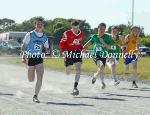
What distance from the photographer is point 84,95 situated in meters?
14.4

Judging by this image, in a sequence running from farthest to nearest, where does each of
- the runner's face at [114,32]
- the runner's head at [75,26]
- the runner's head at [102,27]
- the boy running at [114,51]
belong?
the runner's face at [114,32], the boy running at [114,51], the runner's head at [102,27], the runner's head at [75,26]

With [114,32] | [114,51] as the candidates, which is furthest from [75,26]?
[114,32]

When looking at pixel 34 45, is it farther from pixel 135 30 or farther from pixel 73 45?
pixel 135 30

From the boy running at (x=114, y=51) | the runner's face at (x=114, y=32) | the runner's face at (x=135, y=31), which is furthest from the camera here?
the runner's face at (x=114, y=32)

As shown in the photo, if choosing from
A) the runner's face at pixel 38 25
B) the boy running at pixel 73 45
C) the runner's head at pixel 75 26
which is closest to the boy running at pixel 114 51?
the boy running at pixel 73 45

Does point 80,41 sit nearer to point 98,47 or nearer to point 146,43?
point 98,47

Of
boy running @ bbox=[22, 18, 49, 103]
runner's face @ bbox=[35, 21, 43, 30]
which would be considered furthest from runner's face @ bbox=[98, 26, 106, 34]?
runner's face @ bbox=[35, 21, 43, 30]

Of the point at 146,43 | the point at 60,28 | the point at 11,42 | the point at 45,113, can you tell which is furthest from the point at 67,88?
the point at 60,28

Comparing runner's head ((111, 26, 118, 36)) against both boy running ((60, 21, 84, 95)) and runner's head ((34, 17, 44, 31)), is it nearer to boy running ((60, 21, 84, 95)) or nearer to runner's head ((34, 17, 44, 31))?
boy running ((60, 21, 84, 95))

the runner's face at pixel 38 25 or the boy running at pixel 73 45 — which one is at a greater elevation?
the runner's face at pixel 38 25

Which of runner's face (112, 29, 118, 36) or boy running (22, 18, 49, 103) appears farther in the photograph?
runner's face (112, 29, 118, 36)

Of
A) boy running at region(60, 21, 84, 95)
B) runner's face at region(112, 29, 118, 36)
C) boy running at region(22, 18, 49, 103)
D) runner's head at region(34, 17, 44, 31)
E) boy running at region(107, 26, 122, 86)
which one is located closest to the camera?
runner's head at region(34, 17, 44, 31)

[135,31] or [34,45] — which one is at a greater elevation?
[135,31]

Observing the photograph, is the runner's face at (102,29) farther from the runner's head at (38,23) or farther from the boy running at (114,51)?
the runner's head at (38,23)
